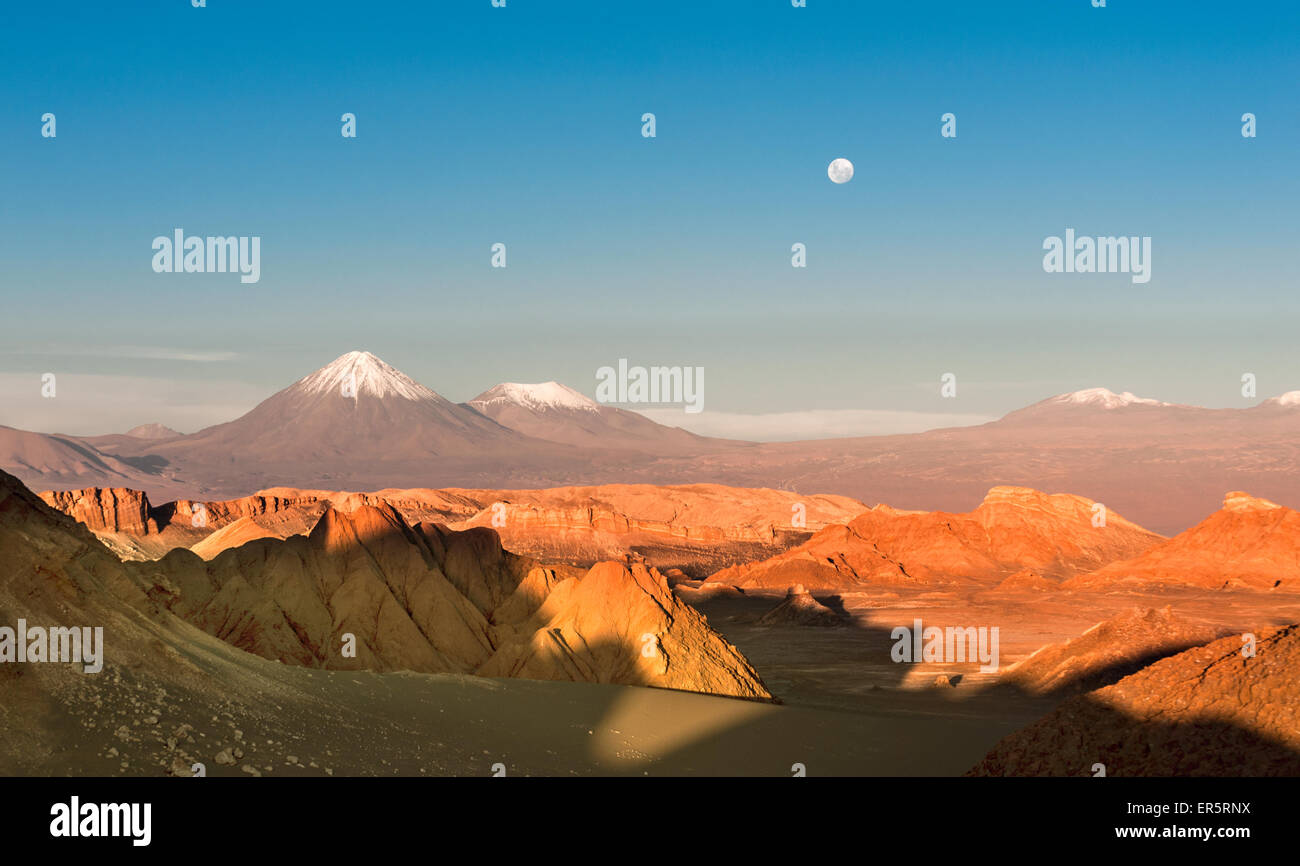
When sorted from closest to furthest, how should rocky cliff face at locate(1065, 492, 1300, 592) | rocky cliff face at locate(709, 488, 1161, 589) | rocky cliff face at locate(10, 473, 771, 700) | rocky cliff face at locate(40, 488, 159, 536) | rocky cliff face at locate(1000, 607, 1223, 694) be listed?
rocky cliff face at locate(10, 473, 771, 700), rocky cliff face at locate(1000, 607, 1223, 694), rocky cliff face at locate(1065, 492, 1300, 592), rocky cliff face at locate(709, 488, 1161, 589), rocky cliff face at locate(40, 488, 159, 536)

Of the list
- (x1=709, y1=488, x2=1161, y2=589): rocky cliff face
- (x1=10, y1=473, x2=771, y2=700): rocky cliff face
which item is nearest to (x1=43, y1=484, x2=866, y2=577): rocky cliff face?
(x1=709, y1=488, x2=1161, y2=589): rocky cliff face

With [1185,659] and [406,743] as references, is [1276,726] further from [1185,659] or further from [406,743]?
[406,743]

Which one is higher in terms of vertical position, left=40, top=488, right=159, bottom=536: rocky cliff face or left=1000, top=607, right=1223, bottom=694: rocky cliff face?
left=40, top=488, right=159, bottom=536: rocky cliff face

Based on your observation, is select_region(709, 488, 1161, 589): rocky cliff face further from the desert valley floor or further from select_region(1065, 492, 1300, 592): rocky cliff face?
the desert valley floor

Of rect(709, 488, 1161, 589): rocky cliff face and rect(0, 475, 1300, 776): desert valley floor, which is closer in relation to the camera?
rect(0, 475, 1300, 776): desert valley floor

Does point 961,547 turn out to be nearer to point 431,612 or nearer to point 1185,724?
point 431,612

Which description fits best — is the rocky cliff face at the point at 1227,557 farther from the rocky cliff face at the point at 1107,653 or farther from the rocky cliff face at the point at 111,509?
the rocky cliff face at the point at 111,509

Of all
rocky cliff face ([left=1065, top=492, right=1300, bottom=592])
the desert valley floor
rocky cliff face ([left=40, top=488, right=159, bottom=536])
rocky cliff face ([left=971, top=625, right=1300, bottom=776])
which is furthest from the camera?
rocky cliff face ([left=40, top=488, right=159, bottom=536])
